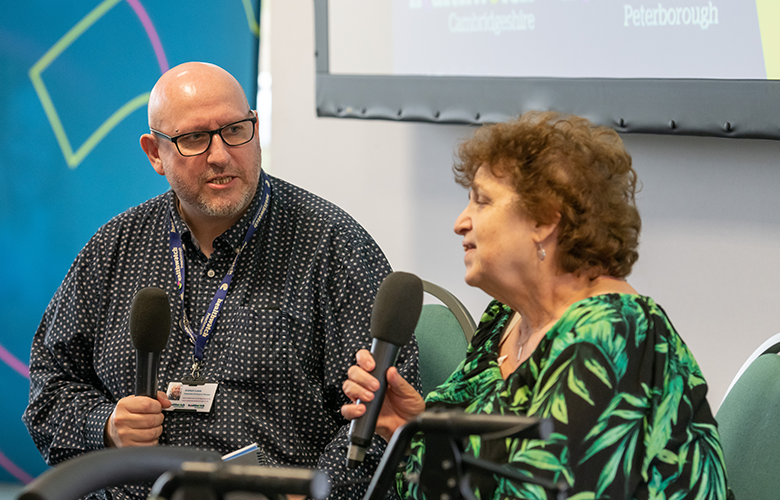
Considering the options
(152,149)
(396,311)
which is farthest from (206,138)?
(396,311)

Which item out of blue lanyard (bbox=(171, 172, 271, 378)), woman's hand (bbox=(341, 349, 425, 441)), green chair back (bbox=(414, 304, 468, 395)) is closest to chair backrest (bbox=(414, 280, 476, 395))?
green chair back (bbox=(414, 304, 468, 395))

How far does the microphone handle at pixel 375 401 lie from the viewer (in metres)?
1.17

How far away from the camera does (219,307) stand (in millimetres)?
1842

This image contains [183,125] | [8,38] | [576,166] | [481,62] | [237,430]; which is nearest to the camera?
[576,166]

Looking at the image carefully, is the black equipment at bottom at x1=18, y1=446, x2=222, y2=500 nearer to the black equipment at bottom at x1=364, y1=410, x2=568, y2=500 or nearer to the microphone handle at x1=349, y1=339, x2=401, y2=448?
the black equipment at bottom at x1=364, y1=410, x2=568, y2=500

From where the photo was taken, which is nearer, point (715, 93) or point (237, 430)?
point (237, 430)

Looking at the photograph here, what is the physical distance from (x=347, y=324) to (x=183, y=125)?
614mm

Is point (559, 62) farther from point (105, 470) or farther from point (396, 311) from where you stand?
point (105, 470)

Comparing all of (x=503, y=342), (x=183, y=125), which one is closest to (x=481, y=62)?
(x=183, y=125)

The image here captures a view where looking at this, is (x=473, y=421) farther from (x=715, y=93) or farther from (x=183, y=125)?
(x=715, y=93)

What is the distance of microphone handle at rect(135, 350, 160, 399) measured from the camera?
1.47 meters

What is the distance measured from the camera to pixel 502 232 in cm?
134

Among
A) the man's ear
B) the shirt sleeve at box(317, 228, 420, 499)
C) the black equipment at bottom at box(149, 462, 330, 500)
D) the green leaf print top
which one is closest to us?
the black equipment at bottom at box(149, 462, 330, 500)

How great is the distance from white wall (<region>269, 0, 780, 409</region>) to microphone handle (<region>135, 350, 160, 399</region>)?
1.18 meters
